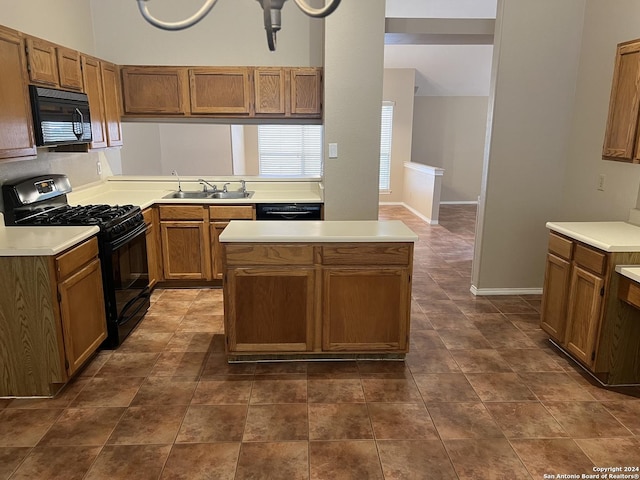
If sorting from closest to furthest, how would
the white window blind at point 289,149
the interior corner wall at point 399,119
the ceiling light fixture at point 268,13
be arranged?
the ceiling light fixture at point 268,13
the white window blind at point 289,149
the interior corner wall at point 399,119

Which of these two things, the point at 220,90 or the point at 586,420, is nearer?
the point at 586,420

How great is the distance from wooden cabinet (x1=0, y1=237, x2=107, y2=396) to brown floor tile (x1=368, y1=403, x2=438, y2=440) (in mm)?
1770

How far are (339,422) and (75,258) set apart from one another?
70.2 inches

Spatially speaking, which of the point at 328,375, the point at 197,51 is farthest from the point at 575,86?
the point at 197,51

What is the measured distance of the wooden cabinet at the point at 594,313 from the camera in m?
2.75

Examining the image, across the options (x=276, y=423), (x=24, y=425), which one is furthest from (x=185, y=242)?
(x=276, y=423)

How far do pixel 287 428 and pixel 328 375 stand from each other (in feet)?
1.93

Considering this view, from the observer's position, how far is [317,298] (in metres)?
2.96

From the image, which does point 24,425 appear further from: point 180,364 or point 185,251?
point 185,251

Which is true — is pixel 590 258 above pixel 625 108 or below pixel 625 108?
below

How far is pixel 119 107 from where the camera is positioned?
14.6 ft

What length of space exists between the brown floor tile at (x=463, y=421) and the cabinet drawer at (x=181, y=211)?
2.69 m

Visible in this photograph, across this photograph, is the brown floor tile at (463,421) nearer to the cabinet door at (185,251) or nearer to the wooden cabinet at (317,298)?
the wooden cabinet at (317,298)

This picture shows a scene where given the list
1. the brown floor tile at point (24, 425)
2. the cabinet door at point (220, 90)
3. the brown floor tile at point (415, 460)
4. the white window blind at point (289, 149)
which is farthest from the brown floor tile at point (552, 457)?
the white window blind at point (289, 149)
